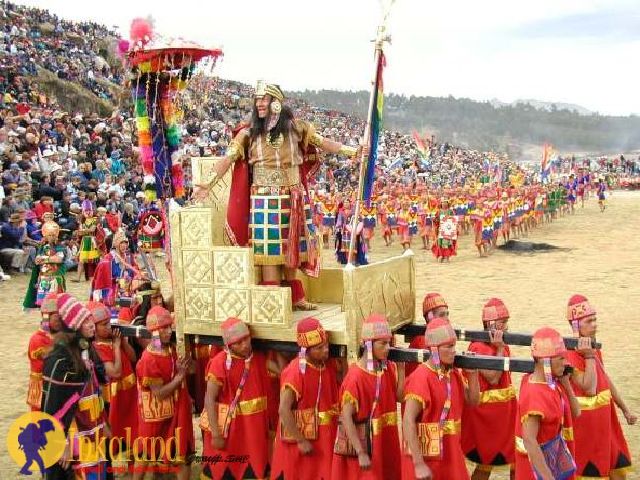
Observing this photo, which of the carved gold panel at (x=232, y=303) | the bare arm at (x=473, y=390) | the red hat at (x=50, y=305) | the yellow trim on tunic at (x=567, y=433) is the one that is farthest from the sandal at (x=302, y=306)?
the yellow trim on tunic at (x=567, y=433)

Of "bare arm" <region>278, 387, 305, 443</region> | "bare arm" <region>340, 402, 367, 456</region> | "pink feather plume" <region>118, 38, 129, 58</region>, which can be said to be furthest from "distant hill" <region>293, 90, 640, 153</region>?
"bare arm" <region>340, 402, 367, 456</region>

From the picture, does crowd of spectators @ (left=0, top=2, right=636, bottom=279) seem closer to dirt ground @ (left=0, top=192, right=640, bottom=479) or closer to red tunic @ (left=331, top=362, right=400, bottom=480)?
dirt ground @ (left=0, top=192, right=640, bottom=479)

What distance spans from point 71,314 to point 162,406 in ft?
4.45

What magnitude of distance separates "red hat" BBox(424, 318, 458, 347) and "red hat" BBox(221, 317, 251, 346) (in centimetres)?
144

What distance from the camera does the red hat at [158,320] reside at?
5.98 meters

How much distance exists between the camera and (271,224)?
609cm

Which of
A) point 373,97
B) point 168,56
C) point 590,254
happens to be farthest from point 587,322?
point 590,254

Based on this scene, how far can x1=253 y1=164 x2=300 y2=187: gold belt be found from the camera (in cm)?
611

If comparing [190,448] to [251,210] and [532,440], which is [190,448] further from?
[532,440]

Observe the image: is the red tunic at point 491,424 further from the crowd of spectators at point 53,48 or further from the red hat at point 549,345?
the crowd of spectators at point 53,48

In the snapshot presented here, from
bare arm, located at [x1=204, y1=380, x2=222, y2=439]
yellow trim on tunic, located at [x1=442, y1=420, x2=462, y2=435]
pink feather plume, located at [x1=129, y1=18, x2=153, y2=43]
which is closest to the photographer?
yellow trim on tunic, located at [x1=442, y1=420, x2=462, y2=435]

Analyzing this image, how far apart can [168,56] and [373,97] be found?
2.38 m

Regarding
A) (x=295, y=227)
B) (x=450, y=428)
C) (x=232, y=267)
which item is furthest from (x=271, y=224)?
(x=450, y=428)

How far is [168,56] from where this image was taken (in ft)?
23.3
